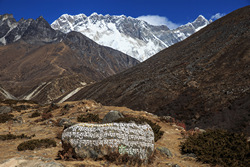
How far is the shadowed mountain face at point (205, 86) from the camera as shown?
2853 cm

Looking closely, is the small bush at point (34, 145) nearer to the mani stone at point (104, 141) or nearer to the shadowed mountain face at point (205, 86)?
the mani stone at point (104, 141)

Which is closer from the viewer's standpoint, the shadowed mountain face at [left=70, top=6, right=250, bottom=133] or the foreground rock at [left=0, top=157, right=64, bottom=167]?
the foreground rock at [left=0, top=157, right=64, bottom=167]

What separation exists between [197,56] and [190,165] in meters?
49.2

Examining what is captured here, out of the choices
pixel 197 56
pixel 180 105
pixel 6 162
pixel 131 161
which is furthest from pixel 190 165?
pixel 197 56

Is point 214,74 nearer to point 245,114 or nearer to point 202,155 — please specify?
point 245,114

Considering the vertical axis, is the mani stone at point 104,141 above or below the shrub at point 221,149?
above

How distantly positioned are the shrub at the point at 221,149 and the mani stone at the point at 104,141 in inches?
148

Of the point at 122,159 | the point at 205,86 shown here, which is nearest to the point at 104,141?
the point at 122,159

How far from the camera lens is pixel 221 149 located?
10.4m

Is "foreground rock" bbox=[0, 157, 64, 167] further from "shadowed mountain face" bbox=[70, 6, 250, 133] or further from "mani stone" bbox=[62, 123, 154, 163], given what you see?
"shadowed mountain face" bbox=[70, 6, 250, 133]

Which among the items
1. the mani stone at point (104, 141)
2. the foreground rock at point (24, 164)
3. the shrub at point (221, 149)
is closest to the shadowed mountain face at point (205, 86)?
the shrub at point (221, 149)

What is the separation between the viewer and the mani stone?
333 inches

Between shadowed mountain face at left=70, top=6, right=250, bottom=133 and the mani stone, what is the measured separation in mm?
19840

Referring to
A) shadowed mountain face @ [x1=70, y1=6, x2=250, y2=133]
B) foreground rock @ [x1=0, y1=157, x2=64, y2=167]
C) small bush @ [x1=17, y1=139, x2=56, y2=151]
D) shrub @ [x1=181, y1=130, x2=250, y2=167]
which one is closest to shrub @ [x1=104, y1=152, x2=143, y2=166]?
foreground rock @ [x1=0, y1=157, x2=64, y2=167]
